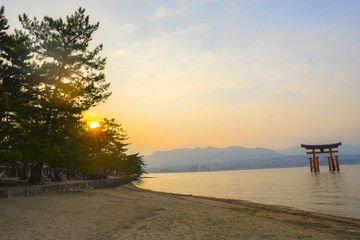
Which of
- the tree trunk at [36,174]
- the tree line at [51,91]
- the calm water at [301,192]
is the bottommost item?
the calm water at [301,192]

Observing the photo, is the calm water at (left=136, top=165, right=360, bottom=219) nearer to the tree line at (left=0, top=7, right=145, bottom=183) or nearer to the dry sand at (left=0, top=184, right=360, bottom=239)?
the dry sand at (left=0, top=184, right=360, bottom=239)

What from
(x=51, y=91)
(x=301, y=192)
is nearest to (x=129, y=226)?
(x=51, y=91)

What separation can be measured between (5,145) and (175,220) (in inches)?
542

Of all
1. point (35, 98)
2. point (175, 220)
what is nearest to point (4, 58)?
point (35, 98)

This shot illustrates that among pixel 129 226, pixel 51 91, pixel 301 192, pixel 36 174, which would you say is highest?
pixel 51 91

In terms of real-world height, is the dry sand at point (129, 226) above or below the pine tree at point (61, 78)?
below

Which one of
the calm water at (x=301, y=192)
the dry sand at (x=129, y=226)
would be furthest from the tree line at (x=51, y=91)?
the calm water at (x=301, y=192)

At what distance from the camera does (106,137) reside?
47.1 meters

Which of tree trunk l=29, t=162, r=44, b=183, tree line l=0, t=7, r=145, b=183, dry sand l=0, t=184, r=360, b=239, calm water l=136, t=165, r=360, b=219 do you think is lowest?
calm water l=136, t=165, r=360, b=219

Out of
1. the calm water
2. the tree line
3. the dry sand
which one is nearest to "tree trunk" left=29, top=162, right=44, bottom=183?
the tree line

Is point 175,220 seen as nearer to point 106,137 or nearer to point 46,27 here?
point 46,27

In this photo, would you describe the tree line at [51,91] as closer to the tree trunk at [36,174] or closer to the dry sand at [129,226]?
the tree trunk at [36,174]

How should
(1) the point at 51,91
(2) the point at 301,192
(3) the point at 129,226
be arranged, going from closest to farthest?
1. (3) the point at 129,226
2. (1) the point at 51,91
3. (2) the point at 301,192

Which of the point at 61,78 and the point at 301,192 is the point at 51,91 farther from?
the point at 301,192
